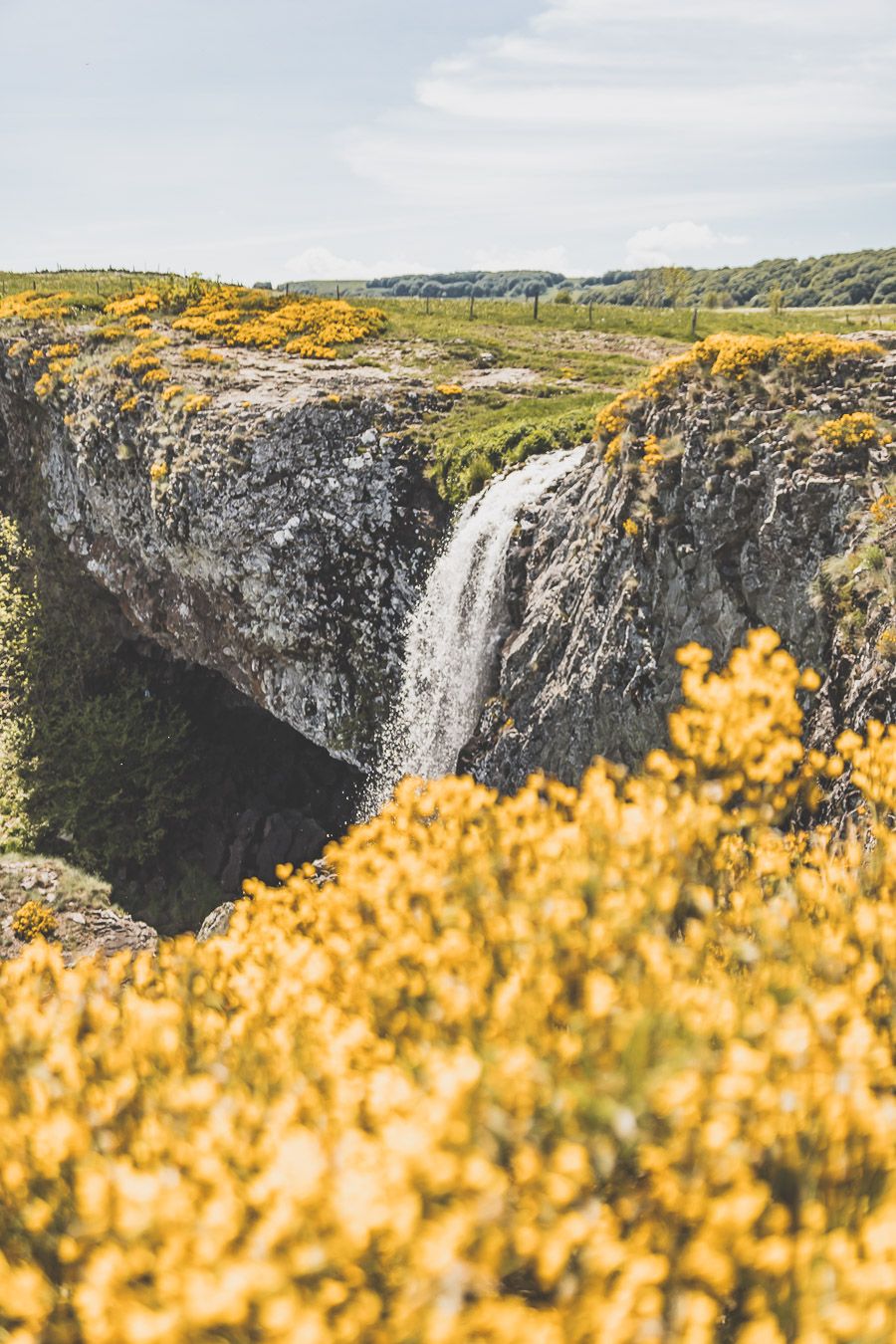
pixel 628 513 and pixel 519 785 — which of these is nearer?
pixel 628 513

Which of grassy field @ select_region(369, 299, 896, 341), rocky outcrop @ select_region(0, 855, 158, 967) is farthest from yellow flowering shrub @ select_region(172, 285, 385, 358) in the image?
rocky outcrop @ select_region(0, 855, 158, 967)

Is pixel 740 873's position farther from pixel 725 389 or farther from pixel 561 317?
pixel 561 317

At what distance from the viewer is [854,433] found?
13.4 meters

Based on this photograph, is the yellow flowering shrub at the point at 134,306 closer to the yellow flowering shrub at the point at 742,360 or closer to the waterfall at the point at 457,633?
the waterfall at the point at 457,633

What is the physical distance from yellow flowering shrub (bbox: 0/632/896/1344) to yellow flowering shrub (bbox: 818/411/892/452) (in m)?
8.80

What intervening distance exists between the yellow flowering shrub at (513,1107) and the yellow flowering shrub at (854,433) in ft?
28.9

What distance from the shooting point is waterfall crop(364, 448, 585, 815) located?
19516 mm

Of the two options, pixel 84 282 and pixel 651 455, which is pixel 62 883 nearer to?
pixel 651 455

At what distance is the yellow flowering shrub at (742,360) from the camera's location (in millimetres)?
14906

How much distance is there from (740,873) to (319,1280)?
435 centimetres

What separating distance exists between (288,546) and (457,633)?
6.29m

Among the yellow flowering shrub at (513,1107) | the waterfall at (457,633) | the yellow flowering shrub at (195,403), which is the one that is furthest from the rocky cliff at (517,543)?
the yellow flowering shrub at (513,1107)

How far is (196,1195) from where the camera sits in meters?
3.81

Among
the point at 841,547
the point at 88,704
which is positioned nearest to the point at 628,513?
the point at 841,547
